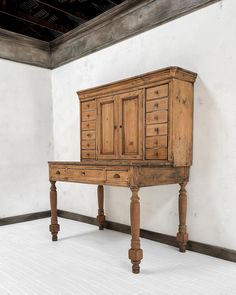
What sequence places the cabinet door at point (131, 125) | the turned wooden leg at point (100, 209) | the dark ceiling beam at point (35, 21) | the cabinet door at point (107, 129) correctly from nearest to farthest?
the cabinet door at point (131, 125) → the cabinet door at point (107, 129) → the turned wooden leg at point (100, 209) → the dark ceiling beam at point (35, 21)

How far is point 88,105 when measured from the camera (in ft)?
11.9

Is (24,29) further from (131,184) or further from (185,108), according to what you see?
(131,184)

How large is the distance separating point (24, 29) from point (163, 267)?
195 inches

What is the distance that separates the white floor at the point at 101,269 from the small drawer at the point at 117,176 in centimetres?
78

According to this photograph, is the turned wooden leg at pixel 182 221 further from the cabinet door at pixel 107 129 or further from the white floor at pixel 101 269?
the cabinet door at pixel 107 129

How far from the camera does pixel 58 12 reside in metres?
4.67

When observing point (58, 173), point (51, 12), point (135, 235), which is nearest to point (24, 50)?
point (51, 12)

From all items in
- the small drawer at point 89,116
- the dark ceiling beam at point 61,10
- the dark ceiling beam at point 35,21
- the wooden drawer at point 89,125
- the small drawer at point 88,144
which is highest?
the dark ceiling beam at point 61,10

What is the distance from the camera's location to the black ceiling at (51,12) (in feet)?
14.2

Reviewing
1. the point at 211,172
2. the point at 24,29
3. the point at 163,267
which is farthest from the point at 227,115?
the point at 24,29

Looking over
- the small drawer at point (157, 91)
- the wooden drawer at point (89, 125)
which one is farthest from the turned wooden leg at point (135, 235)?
the wooden drawer at point (89, 125)

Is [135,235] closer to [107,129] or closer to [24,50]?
[107,129]

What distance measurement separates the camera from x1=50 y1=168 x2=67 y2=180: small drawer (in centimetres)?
319

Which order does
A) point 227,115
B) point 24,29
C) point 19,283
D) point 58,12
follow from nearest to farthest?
point 19,283 → point 227,115 → point 58,12 → point 24,29
